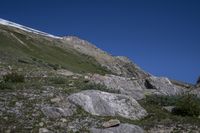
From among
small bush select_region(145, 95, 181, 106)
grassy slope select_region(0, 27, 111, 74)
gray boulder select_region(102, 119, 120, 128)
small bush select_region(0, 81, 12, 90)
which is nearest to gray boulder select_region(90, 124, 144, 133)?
gray boulder select_region(102, 119, 120, 128)

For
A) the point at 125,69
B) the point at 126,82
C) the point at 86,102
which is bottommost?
the point at 86,102

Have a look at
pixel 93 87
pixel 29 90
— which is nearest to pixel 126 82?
pixel 93 87

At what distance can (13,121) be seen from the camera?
16.9m

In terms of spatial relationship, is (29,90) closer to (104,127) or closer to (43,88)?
(43,88)

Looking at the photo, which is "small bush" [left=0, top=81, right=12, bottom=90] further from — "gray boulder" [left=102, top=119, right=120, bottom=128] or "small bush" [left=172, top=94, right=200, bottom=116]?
"small bush" [left=172, top=94, right=200, bottom=116]

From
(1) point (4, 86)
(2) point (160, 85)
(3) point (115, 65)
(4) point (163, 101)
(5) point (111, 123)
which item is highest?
(3) point (115, 65)

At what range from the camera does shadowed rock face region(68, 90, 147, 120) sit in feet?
63.4

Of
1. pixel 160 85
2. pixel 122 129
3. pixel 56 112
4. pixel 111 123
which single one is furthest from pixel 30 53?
pixel 122 129

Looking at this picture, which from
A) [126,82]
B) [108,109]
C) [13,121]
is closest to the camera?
[13,121]

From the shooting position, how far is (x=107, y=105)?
19641mm

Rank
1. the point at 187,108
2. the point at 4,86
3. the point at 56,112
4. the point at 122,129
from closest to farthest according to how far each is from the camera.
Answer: the point at 122,129 < the point at 56,112 < the point at 187,108 < the point at 4,86

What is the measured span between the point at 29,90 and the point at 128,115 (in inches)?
259

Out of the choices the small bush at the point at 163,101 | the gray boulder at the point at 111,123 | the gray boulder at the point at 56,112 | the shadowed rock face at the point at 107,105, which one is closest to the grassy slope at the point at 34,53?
the small bush at the point at 163,101

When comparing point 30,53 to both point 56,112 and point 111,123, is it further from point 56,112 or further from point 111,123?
point 111,123
